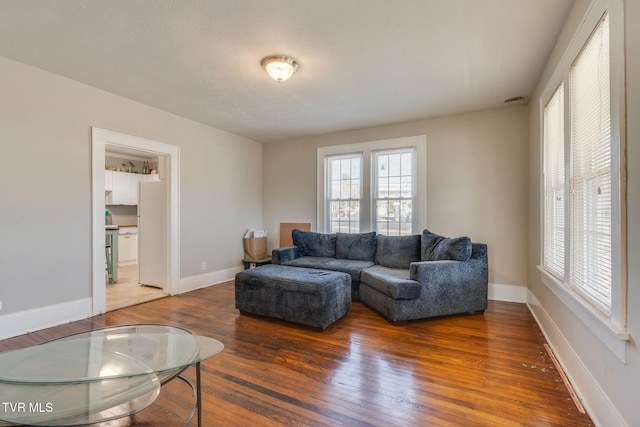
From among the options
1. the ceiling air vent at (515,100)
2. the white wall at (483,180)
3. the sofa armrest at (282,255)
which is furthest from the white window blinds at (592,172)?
the sofa armrest at (282,255)

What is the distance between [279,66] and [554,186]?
263 cm

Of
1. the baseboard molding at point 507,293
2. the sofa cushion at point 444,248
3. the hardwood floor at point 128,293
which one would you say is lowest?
the hardwood floor at point 128,293

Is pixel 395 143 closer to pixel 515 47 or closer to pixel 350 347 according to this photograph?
pixel 515 47

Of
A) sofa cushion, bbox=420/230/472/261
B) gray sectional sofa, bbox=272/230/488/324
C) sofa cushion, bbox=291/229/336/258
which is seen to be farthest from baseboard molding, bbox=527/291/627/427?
sofa cushion, bbox=291/229/336/258

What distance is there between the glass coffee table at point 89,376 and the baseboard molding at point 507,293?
357 centimetres

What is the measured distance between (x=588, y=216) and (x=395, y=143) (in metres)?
2.89

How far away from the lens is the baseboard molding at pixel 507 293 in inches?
144

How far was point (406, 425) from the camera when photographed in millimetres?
1526

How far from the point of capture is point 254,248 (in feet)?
16.9

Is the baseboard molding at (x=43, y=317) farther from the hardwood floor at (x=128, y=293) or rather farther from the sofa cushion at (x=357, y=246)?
the sofa cushion at (x=357, y=246)

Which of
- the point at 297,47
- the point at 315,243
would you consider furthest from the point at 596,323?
the point at 315,243

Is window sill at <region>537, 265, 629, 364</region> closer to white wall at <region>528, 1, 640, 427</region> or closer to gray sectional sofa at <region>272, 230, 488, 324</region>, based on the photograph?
white wall at <region>528, 1, 640, 427</region>

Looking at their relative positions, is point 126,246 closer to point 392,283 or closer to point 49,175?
point 49,175

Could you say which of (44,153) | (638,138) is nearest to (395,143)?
(638,138)
